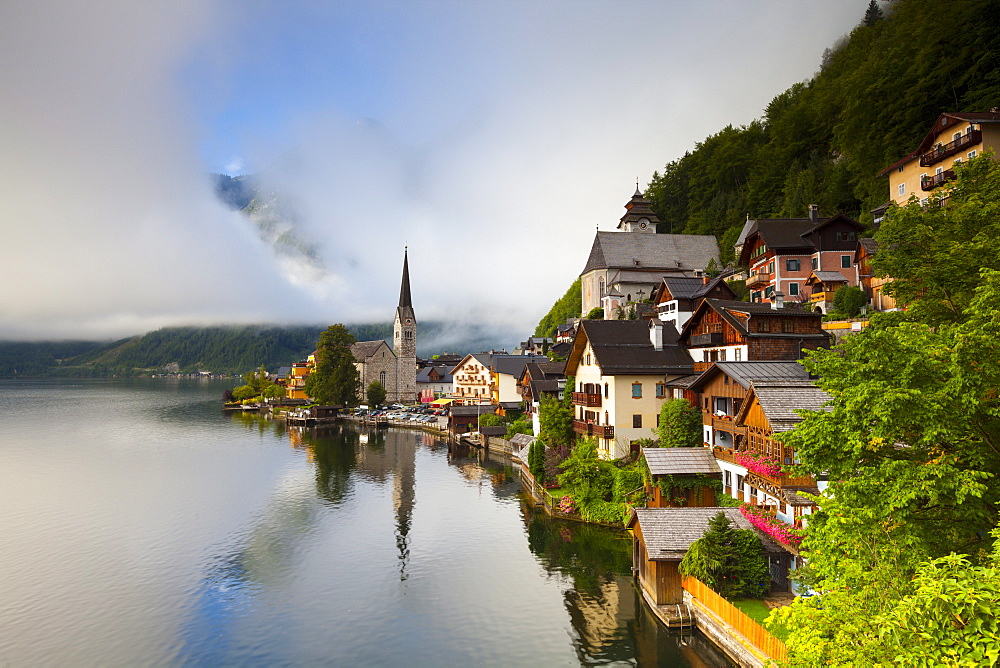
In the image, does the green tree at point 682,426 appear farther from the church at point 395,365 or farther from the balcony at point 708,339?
the church at point 395,365

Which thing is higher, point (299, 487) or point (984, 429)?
point (984, 429)

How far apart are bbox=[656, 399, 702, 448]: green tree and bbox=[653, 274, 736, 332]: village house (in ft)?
48.9

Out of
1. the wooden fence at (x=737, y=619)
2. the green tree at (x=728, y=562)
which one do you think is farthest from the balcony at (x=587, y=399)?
the wooden fence at (x=737, y=619)

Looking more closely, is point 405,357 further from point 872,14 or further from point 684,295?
point 872,14

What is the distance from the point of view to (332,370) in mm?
125375

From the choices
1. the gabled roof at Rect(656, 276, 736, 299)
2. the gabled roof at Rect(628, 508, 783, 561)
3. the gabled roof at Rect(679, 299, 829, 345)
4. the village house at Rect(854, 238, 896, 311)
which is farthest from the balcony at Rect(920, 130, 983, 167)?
the gabled roof at Rect(628, 508, 783, 561)

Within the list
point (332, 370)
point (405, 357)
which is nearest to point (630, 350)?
point (332, 370)

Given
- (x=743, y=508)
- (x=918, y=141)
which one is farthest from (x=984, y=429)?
(x=918, y=141)

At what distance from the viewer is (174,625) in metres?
28.5

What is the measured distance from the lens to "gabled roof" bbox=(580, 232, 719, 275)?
94.9m

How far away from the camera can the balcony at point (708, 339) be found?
1747 inches

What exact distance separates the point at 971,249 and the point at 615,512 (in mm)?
28732

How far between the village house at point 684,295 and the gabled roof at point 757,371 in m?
17.9

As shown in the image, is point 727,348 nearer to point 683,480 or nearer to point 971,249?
point 683,480
